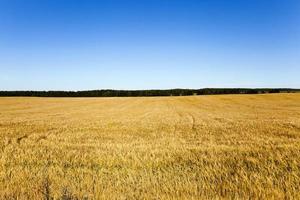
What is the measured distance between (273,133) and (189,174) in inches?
315

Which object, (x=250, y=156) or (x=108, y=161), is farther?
(x=250, y=156)

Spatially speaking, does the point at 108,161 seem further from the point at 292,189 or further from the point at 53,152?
the point at 292,189

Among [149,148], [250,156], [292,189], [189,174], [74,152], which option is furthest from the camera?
[149,148]

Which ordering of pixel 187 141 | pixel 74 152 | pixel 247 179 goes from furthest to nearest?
pixel 187 141, pixel 74 152, pixel 247 179

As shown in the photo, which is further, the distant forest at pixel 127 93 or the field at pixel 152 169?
the distant forest at pixel 127 93

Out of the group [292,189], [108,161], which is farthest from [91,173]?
[292,189]

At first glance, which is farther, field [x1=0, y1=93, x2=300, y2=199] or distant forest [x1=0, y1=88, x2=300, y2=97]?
distant forest [x1=0, y1=88, x2=300, y2=97]

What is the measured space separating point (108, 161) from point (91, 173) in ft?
3.89

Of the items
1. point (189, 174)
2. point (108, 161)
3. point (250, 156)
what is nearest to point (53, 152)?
point (108, 161)

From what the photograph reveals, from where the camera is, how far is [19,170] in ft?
23.7

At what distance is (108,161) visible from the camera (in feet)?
26.8

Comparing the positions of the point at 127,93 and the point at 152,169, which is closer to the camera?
the point at 152,169

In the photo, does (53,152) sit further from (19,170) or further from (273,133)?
(273,133)

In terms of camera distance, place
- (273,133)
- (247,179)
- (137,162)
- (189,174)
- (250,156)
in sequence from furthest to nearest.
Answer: (273,133)
(250,156)
(137,162)
(189,174)
(247,179)
